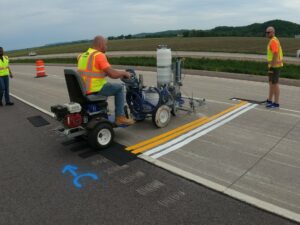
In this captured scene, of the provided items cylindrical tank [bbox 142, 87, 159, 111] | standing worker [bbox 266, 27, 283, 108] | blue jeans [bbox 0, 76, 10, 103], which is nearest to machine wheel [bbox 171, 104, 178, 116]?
cylindrical tank [bbox 142, 87, 159, 111]

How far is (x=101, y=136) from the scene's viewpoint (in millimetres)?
5477

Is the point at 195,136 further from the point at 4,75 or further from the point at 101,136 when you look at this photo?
the point at 4,75

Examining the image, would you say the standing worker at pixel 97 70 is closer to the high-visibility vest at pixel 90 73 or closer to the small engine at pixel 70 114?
the high-visibility vest at pixel 90 73

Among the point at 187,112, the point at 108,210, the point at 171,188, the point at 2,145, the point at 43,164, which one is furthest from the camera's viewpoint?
the point at 187,112

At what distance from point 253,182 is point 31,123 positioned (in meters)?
5.80

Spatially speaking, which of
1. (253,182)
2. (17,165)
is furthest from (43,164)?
(253,182)

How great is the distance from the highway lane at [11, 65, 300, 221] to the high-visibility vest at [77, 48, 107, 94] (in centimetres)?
122

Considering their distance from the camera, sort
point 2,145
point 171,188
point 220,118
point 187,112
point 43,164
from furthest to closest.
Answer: point 187,112, point 220,118, point 2,145, point 43,164, point 171,188

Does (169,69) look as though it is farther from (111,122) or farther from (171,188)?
(171,188)

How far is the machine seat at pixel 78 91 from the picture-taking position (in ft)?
17.8

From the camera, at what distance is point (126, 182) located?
427cm

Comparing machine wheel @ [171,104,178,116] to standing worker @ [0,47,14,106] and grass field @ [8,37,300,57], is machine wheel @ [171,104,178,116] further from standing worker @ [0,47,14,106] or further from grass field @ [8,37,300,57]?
grass field @ [8,37,300,57]

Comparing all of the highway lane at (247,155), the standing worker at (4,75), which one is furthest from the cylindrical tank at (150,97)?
the standing worker at (4,75)

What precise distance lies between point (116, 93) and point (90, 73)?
688mm
